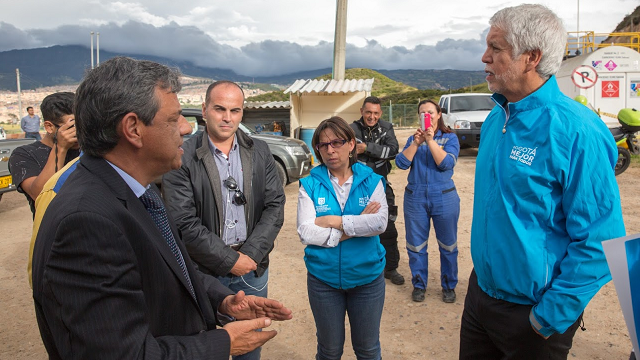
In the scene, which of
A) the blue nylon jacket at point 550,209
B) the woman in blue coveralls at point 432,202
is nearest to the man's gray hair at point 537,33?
the blue nylon jacket at point 550,209

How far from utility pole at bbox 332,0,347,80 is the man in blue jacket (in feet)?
52.5

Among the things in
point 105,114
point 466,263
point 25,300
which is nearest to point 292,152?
point 466,263

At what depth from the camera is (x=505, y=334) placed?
6.73 ft

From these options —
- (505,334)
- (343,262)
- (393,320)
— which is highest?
(343,262)

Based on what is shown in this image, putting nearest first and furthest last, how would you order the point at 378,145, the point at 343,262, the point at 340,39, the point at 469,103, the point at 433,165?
the point at 343,262, the point at 433,165, the point at 378,145, the point at 469,103, the point at 340,39

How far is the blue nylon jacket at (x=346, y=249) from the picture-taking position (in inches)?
108

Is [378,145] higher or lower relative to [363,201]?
higher

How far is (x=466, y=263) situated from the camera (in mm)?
5613

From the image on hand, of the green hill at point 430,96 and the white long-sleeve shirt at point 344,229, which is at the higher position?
the green hill at point 430,96

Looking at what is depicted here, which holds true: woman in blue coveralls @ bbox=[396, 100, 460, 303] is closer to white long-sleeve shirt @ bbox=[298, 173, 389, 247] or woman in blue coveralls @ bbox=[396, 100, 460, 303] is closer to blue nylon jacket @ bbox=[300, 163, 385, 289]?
blue nylon jacket @ bbox=[300, 163, 385, 289]

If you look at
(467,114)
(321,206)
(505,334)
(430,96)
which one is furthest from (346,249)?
(430,96)

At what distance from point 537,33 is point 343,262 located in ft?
5.36

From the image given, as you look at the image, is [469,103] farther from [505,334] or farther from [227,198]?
[505,334]

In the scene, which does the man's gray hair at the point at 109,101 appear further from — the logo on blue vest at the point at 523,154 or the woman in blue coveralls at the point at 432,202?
the woman in blue coveralls at the point at 432,202
